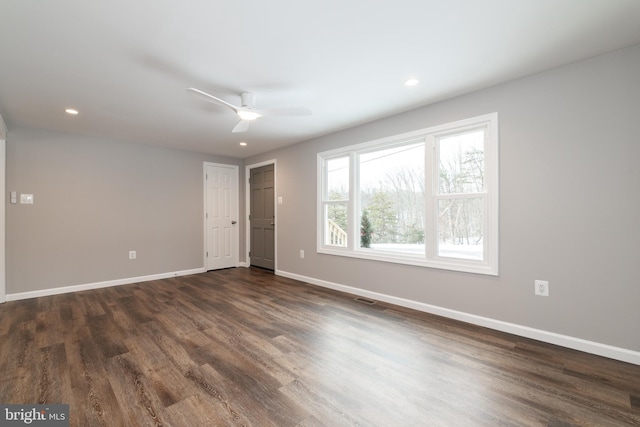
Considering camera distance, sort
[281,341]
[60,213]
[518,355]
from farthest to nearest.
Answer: [60,213] < [281,341] < [518,355]

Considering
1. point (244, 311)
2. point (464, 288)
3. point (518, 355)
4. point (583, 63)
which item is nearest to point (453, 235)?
point (464, 288)

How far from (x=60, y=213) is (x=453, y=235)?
5.46 metres

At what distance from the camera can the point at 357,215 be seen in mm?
4074

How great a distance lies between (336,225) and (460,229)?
1.86m

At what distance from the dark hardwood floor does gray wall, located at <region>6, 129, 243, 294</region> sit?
933 mm

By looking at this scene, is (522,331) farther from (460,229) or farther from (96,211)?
(96,211)

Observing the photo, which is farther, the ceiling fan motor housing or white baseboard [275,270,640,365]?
the ceiling fan motor housing

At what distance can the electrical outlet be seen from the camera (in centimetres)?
246

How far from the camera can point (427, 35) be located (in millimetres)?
1976

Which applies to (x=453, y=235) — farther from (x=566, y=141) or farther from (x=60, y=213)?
(x=60, y=213)

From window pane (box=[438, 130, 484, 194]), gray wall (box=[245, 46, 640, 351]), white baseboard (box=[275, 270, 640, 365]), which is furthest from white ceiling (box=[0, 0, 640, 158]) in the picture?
white baseboard (box=[275, 270, 640, 365])

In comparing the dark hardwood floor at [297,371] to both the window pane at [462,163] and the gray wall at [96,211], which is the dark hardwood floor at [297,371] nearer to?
the gray wall at [96,211]

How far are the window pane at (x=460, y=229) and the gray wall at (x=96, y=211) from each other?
4.47 meters

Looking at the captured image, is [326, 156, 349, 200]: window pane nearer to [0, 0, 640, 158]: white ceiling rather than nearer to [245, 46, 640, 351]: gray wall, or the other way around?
[0, 0, 640, 158]: white ceiling
